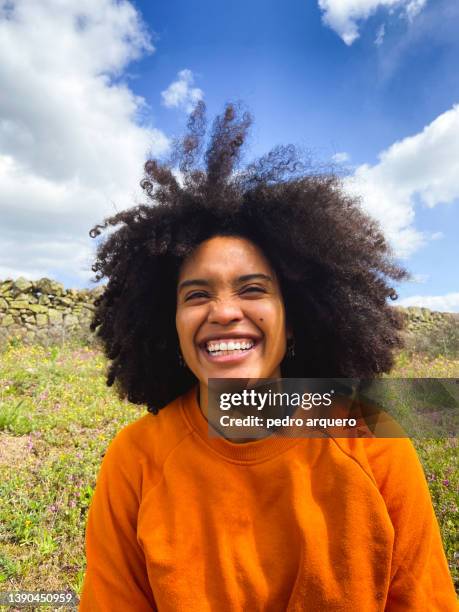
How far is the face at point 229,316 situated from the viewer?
1559mm

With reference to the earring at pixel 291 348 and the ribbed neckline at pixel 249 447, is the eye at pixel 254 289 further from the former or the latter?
the ribbed neckline at pixel 249 447

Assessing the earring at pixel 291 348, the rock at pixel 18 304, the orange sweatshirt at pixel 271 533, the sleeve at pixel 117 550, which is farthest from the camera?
the rock at pixel 18 304

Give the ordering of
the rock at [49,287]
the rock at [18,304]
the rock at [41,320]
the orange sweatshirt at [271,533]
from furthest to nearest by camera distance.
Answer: the rock at [49,287] < the rock at [18,304] < the rock at [41,320] < the orange sweatshirt at [271,533]

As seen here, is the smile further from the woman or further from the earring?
the earring

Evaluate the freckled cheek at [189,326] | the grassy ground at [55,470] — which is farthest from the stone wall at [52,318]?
the freckled cheek at [189,326]

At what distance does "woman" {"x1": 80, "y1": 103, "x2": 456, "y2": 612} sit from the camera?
1392mm

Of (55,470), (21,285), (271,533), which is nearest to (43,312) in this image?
(21,285)

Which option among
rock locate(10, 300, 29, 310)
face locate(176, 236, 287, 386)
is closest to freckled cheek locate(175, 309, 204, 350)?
face locate(176, 236, 287, 386)

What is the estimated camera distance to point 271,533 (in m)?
→ 1.43

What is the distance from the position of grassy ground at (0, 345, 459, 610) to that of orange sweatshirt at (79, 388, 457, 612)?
154cm

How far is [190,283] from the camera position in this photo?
64.8 inches

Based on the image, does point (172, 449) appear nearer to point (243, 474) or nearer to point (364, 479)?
point (243, 474)

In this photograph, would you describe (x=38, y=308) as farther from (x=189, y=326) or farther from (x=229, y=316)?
(x=229, y=316)

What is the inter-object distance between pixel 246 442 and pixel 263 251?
2.28ft
